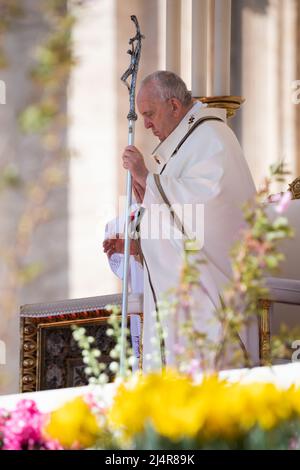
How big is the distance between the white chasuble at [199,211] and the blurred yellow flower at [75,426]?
9.41 feet

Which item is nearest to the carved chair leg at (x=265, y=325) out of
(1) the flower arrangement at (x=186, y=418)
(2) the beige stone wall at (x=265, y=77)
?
(2) the beige stone wall at (x=265, y=77)

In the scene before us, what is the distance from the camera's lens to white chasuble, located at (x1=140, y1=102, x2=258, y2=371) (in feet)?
14.3

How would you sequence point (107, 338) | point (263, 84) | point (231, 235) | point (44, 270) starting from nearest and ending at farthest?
point (231, 235), point (107, 338), point (44, 270), point (263, 84)

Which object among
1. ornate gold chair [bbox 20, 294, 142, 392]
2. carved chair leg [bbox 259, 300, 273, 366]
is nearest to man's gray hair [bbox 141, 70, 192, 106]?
carved chair leg [bbox 259, 300, 273, 366]

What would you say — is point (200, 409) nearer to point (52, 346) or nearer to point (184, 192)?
point (184, 192)

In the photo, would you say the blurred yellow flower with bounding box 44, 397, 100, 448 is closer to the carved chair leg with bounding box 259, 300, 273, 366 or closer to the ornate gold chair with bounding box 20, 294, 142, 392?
the carved chair leg with bounding box 259, 300, 273, 366

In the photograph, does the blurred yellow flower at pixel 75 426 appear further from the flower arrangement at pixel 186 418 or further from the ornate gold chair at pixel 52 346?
the ornate gold chair at pixel 52 346

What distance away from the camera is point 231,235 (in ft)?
14.6

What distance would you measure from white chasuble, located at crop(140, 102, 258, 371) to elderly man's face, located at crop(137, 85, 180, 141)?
0.15 ft

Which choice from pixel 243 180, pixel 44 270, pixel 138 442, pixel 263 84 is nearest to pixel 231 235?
pixel 243 180
